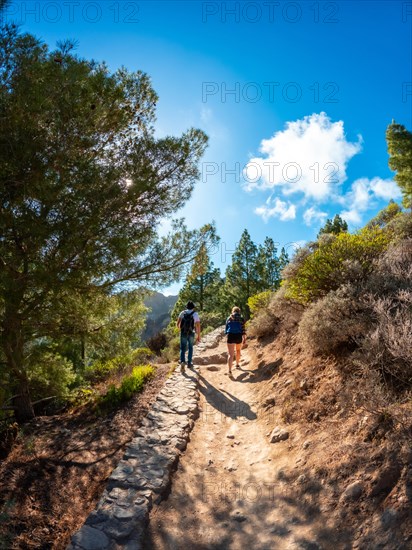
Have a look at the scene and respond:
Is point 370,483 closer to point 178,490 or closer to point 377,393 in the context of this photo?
point 377,393

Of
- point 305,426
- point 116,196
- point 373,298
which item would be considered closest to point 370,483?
point 305,426

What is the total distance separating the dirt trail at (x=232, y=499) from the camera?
3.37 meters

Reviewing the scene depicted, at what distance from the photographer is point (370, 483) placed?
3.15m

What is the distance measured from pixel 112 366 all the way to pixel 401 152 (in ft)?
77.7

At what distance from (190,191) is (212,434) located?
5386mm

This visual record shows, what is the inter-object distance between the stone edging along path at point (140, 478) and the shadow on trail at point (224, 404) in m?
0.44

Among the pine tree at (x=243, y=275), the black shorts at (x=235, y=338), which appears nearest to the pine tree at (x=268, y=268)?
the pine tree at (x=243, y=275)

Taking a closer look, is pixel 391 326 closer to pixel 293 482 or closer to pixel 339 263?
pixel 293 482

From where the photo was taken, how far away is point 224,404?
23.5 feet

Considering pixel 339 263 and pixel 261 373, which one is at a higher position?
pixel 339 263

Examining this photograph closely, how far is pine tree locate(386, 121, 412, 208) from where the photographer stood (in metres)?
21.3

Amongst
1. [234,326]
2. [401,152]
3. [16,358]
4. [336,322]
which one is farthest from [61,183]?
[401,152]

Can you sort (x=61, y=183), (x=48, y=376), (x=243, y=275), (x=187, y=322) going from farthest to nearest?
(x=243, y=275)
(x=187, y=322)
(x=48, y=376)
(x=61, y=183)

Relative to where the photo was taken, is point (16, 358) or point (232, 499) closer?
point (232, 499)
